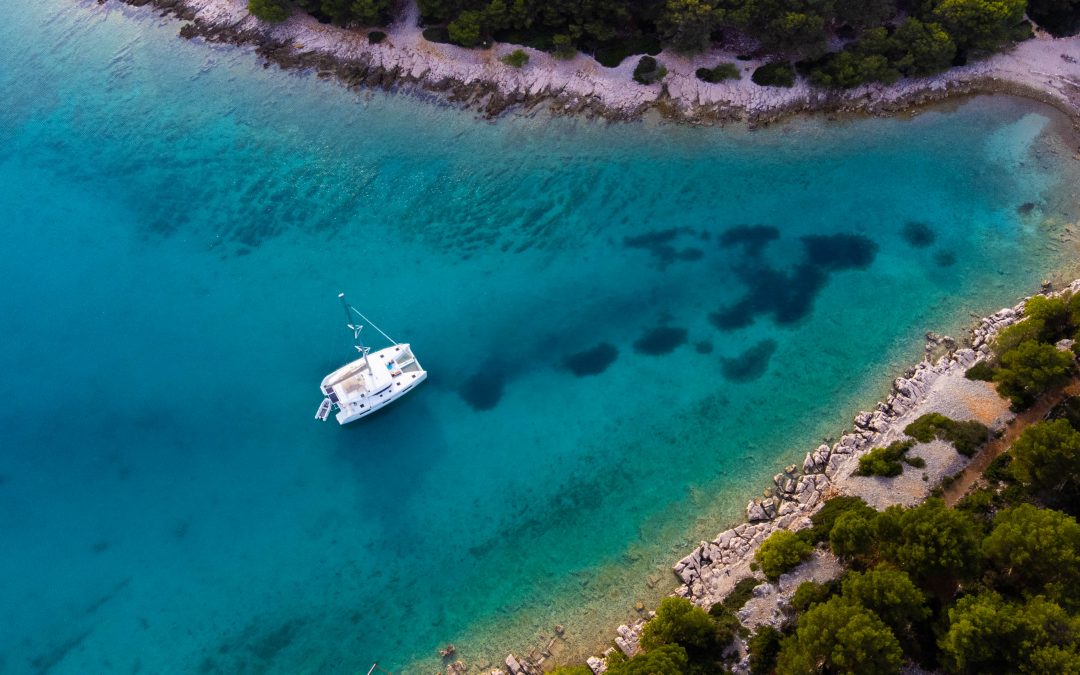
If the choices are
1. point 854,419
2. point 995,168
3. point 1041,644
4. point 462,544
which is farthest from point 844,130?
point 462,544

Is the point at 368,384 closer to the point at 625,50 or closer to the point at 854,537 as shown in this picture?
the point at 854,537

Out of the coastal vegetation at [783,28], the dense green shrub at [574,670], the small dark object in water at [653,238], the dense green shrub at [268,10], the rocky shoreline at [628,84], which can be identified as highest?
the coastal vegetation at [783,28]

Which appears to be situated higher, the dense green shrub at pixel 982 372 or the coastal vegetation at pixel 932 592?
the dense green shrub at pixel 982 372

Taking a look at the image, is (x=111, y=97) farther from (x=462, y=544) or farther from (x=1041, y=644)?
(x=1041, y=644)

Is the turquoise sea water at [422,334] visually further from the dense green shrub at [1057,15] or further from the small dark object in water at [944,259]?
the dense green shrub at [1057,15]

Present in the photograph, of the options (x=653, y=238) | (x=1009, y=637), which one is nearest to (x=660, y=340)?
(x=653, y=238)

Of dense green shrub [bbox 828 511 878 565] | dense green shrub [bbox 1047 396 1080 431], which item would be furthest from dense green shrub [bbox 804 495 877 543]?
dense green shrub [bbox 1047 396 1080 431]

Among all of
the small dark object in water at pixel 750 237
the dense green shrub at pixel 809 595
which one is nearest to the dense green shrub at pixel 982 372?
the small dark object in water at pixel 750 237
